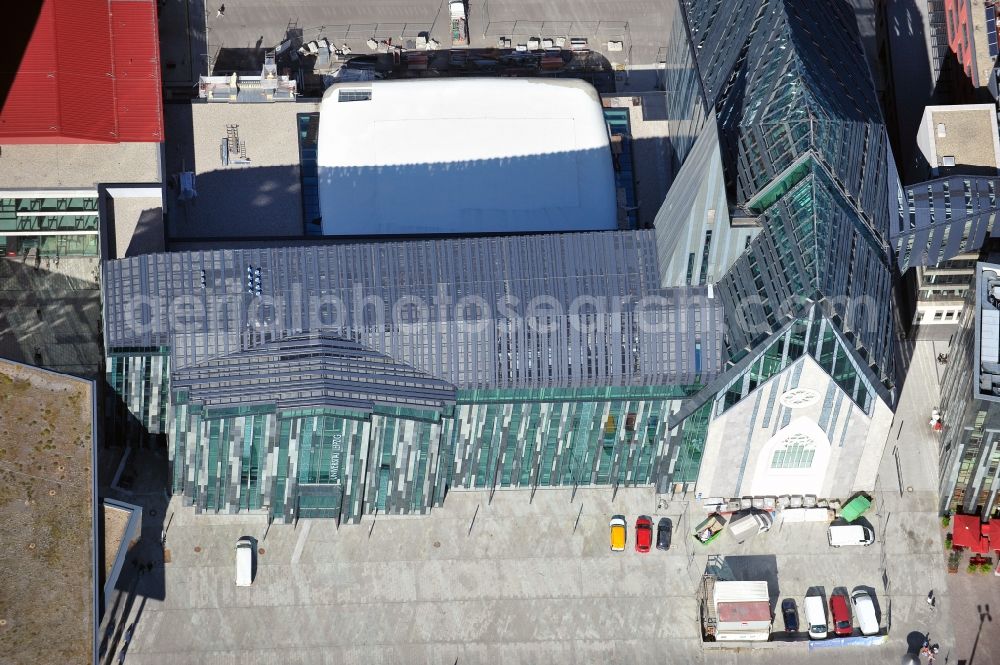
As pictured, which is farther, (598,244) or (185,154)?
(185,154)

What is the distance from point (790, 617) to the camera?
17575 centimetres

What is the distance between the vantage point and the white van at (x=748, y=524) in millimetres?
177625

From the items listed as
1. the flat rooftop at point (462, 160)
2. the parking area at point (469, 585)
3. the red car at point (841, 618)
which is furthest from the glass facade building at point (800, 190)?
the red car at point (841, 618)

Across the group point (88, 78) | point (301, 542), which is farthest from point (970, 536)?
point (88, 78)

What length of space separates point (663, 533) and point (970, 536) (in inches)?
1404

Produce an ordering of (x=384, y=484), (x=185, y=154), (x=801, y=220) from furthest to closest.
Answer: (x=185, y=154), (x=384, y=484), (x=801, y=220)

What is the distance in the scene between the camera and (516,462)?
178 meters

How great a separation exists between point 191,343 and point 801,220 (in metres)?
68.2

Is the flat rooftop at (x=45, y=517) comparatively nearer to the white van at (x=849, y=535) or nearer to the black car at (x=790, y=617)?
the black car at (x=790, y=617)

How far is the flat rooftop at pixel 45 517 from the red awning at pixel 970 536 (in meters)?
98.6

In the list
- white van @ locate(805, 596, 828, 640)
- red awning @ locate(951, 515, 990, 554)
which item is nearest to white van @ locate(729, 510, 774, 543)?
white van @ locate(805, 596, 828, 640)

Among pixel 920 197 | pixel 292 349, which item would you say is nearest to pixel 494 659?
pixel 292 349

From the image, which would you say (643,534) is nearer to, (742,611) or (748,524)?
(748,524)

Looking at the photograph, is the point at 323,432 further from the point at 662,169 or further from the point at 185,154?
the point at 662,169
